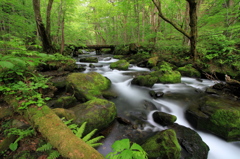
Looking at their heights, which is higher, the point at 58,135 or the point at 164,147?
the point at 58,135

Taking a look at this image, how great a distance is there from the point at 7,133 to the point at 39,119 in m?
0.70

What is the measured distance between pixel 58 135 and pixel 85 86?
3667 millimetres

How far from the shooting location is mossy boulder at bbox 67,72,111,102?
4840mm

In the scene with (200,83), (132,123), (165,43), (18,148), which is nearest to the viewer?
(18,148)

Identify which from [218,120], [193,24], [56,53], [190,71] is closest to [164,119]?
[218,120]

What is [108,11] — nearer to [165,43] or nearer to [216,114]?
[165,43]

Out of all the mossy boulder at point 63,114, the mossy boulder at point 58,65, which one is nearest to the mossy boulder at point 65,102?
the mossy boulder at point 63,114

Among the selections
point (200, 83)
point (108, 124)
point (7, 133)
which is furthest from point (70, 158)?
point (200, 83)

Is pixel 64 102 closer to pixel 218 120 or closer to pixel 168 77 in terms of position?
pixel 218 120

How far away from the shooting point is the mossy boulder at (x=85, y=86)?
484cm

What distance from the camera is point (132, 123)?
396 cm

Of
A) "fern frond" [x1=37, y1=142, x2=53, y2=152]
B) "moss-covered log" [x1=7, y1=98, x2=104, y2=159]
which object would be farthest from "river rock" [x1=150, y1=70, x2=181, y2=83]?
"fern frond" [x1=37, y1=142, x2=53, y2=152]

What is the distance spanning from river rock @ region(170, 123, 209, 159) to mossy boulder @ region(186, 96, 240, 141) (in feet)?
2.44

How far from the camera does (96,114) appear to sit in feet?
11.3
